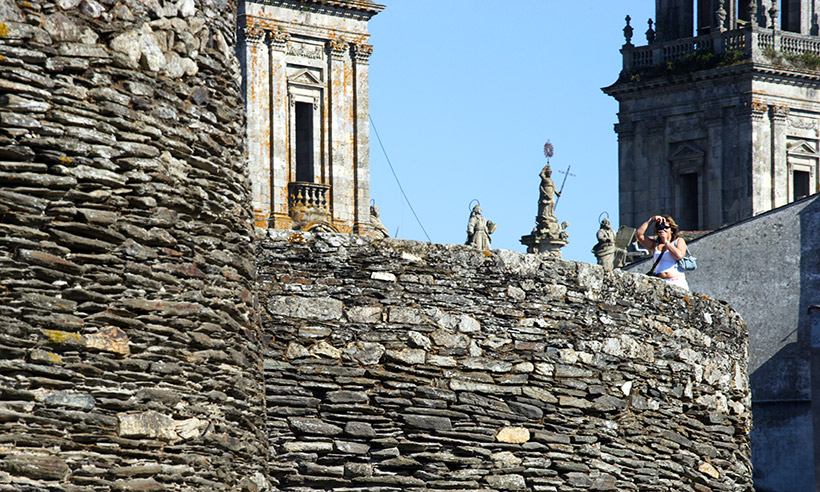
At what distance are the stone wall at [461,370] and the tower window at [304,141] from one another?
1183 inches

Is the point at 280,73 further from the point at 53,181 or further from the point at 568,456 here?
the point at 53,181

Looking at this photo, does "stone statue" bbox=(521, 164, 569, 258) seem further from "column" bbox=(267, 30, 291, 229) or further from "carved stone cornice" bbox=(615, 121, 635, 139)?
"column" bbox=(267, 30, 291, 229)

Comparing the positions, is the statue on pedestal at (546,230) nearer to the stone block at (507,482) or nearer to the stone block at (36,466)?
the stone block at (507,482)

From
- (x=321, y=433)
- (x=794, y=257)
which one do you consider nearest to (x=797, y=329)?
(x=794, y=257)

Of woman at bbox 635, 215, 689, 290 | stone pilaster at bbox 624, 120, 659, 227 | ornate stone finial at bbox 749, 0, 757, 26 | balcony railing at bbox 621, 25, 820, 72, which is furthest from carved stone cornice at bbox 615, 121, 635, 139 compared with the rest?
woman at bbox 635, 215, 689, 290

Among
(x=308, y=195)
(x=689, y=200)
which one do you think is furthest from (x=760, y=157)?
(x=308, y=195)

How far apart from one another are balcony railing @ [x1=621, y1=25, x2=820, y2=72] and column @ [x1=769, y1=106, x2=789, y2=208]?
1.74 m

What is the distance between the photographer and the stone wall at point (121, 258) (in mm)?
7352

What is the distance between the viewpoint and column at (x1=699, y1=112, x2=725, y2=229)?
53562 mm

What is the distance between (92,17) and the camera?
25.4ft

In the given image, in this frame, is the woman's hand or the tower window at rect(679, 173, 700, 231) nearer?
the woman's hand

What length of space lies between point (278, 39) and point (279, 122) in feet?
6.32

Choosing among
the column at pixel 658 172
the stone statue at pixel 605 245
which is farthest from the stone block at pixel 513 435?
the column at pixel 658 172

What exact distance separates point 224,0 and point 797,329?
639 inches
